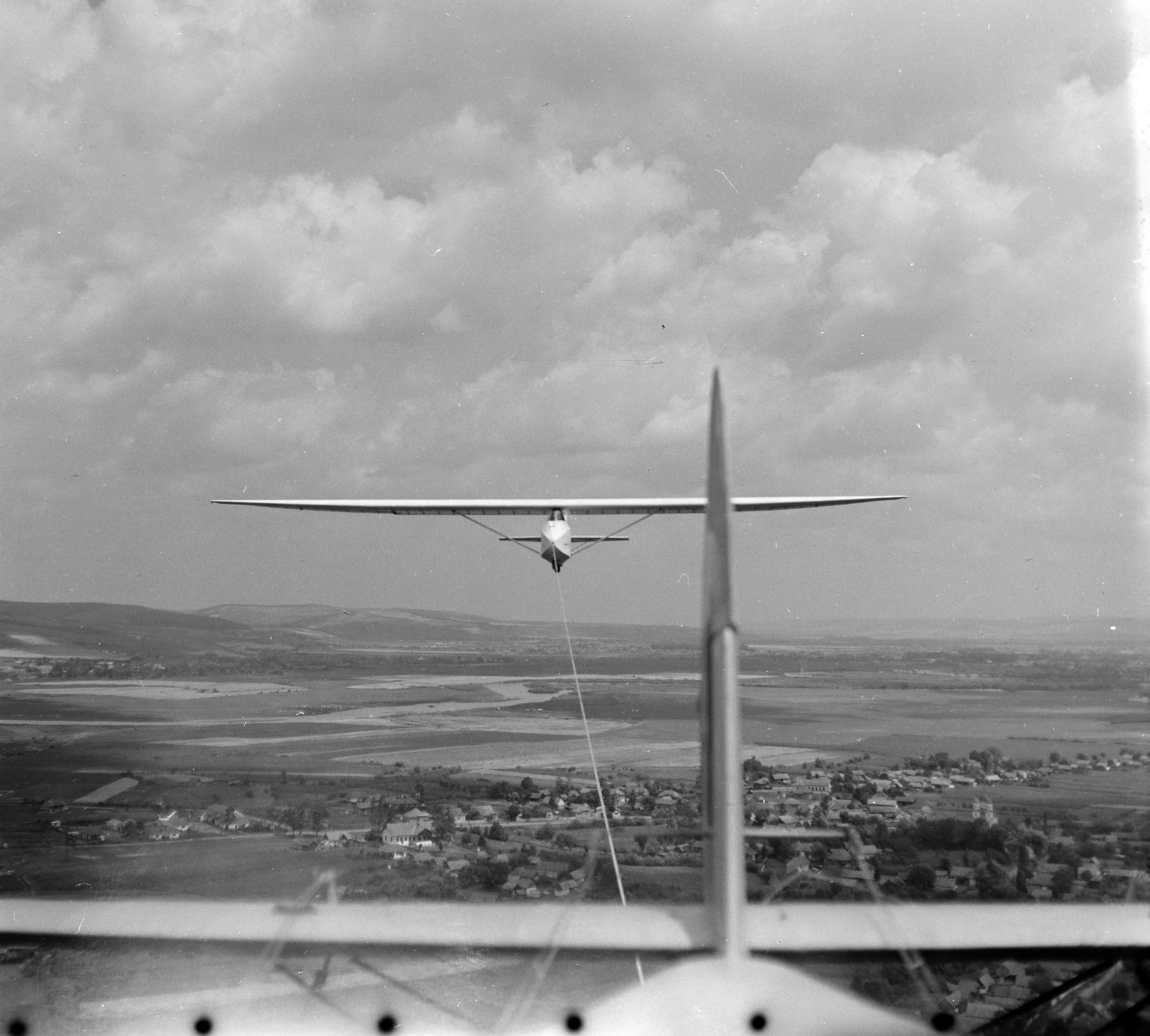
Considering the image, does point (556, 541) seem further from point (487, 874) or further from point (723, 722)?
point (723, 722)

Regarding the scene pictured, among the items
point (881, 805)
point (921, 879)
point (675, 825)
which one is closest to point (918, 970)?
point (921, 879)

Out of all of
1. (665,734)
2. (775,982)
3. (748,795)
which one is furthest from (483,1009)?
(665,734)

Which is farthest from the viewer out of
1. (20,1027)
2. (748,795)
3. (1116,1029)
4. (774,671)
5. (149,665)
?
(774,671)

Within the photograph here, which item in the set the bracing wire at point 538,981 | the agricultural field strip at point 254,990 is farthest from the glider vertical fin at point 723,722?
the agricultural field strip at point 254,990

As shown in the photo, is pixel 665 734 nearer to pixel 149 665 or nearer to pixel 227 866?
pixel 149 665

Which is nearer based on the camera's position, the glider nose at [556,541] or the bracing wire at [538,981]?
the bracing wire at [538,981]

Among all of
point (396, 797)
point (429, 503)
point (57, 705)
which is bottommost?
point (396, 797)

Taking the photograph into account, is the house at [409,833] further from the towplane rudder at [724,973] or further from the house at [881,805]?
the towplane rudder at [724,973]
